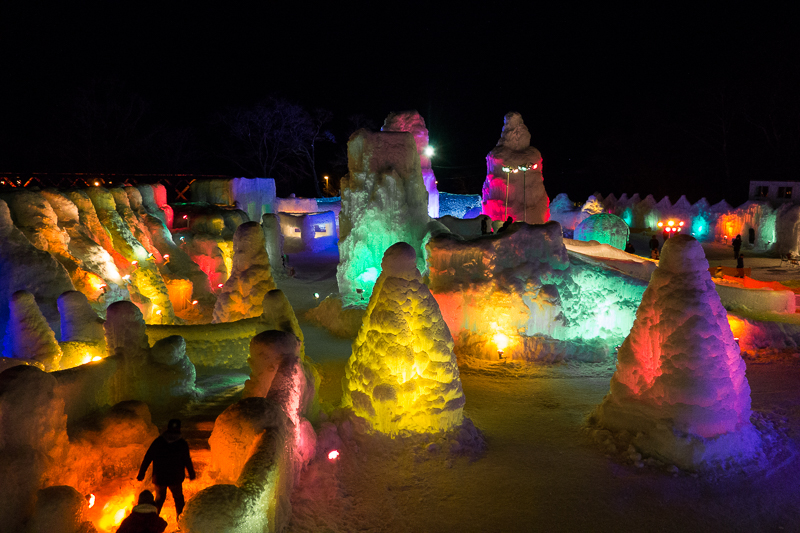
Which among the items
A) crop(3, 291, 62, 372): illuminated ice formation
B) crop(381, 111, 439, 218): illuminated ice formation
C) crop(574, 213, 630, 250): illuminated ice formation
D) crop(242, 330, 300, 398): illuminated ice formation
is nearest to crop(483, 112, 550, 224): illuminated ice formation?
crop(574, 213, 630, 250): illuminated ice formation

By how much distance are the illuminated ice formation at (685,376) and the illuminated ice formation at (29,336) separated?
9.23 meters

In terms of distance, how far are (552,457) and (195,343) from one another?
23.3 feet

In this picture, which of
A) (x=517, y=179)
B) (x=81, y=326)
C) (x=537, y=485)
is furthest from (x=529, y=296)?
(x=517, y=179)

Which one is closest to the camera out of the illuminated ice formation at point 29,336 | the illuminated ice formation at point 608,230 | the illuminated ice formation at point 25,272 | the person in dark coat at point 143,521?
the person in dark coat at point 143,521

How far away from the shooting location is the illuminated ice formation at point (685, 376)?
7660 mm

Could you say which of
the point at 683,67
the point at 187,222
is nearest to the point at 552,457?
the point at 187,222

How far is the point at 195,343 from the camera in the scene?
34.6 feet

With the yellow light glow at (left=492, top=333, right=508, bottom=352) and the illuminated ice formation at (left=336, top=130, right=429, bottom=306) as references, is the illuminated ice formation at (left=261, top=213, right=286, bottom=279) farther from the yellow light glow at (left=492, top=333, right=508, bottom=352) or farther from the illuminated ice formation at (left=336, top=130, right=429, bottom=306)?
the yellow light glow at (left=492, top=333, right=508, bottom=352)

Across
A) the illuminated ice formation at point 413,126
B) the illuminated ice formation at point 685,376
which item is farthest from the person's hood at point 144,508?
the illuminated ice formation at point 413,126

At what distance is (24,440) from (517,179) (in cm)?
2208

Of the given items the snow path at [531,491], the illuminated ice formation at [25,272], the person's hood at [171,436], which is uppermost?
the illuminated ice formation at [25,272]

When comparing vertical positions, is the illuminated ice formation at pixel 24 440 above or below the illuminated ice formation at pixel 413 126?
below

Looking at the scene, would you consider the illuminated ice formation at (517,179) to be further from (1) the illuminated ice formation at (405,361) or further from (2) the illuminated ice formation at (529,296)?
(1) the illuminated ice formation at (405,361)

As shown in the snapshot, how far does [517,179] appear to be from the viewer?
79.6 ft
